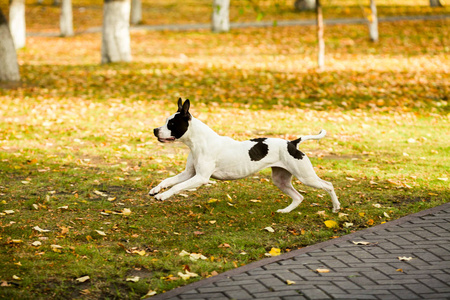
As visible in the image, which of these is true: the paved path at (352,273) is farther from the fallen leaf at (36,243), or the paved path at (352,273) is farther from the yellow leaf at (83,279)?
the fallen leaf at (36,243)

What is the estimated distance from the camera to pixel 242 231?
246 inches

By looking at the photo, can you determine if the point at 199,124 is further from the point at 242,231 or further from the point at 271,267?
the point at 271,267

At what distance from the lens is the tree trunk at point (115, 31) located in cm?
1850

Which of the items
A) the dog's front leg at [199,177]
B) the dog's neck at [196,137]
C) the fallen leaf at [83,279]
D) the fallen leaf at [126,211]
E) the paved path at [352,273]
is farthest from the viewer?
the fallen leaf at [126,211]

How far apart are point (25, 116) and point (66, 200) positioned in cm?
586

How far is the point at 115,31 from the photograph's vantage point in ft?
61.3

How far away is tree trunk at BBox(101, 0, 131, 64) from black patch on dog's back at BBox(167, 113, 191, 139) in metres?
13.2

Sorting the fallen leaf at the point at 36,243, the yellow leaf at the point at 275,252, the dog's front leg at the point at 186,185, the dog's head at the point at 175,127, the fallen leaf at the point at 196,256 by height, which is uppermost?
the dog's head at the point at 175,127

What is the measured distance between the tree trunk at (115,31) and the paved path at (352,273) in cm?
1429

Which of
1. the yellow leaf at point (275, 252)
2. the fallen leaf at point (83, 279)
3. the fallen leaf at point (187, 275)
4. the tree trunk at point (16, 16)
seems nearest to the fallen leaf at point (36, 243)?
the fallen leaf at point (83, 279)

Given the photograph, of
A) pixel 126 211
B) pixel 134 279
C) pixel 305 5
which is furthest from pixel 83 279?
pixel 305 5

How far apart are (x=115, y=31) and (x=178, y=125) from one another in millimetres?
13423

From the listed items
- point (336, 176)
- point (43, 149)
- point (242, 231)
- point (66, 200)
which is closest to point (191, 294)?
point (242, 231)

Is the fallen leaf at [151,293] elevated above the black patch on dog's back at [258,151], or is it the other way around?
the black patch on dog's back at [258,151]
